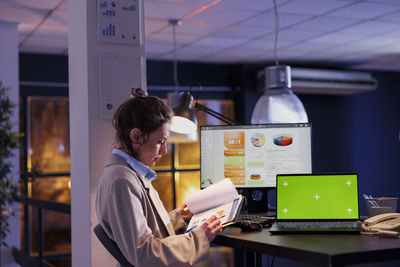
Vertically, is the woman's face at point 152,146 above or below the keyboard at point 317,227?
above

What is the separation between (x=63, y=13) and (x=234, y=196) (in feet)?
11.0

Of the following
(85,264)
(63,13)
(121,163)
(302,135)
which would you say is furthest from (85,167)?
(63,13)

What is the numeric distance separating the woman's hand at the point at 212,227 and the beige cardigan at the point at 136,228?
2cm

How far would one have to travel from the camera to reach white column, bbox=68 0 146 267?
2711 mm

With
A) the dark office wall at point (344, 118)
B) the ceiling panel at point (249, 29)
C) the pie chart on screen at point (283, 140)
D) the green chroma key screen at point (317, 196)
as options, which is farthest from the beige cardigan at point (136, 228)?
the dark office wall at point (344, 118)

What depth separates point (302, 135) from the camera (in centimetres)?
286

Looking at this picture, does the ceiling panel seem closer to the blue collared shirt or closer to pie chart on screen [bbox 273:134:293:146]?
pie chart on screen [bbox 273:134:293:146]

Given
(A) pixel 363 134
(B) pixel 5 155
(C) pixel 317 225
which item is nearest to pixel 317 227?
(C) pixel 317 225

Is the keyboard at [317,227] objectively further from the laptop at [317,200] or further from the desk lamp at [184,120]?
the desk lamp at [184,120]

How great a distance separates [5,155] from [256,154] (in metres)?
3.11

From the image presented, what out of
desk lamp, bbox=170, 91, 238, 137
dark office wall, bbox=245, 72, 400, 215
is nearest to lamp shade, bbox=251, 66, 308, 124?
desk lamp, bbox=170, 91, 238, 137

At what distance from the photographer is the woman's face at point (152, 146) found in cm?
215

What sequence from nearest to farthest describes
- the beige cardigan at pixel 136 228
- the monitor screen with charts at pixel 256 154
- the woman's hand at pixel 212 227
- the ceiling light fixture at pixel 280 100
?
the beige cardigan at pixel 136 228
the woman's hand at pixel 212 227
the monitor screen with charts at pixel 256 154
the ceiling light fixture at pixel 280 100

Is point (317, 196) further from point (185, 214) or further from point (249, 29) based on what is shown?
Answer: point (249, 29)
